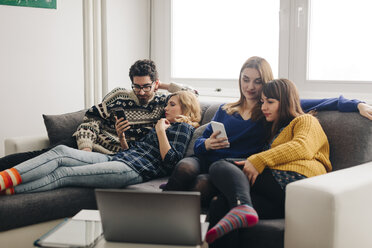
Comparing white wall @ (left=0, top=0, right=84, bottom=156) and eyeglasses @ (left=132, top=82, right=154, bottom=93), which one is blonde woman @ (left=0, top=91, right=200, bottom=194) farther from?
white wall @ (left=0, top=0, right=84, bottom=156)

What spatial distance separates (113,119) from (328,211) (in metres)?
1.59

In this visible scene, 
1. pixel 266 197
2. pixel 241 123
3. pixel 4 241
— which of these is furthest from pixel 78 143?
pixel 266 197

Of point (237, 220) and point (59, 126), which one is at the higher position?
point (59, 126)

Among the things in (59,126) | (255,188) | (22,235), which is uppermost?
(59,126)

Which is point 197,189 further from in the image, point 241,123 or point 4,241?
point 4,241

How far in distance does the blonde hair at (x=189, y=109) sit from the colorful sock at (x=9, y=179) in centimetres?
94

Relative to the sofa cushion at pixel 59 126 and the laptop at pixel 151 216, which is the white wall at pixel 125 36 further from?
the laptop at pixel 151 216

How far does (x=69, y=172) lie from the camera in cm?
226

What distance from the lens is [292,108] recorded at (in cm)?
215

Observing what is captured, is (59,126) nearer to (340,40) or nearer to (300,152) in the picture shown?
(300,152)

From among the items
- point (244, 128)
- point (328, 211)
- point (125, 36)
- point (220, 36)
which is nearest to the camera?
point (328, 211)

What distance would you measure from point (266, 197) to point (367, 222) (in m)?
0.41

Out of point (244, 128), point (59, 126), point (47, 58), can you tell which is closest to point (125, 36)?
point (47, 58)

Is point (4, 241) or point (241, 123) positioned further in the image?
point (241, 123)
